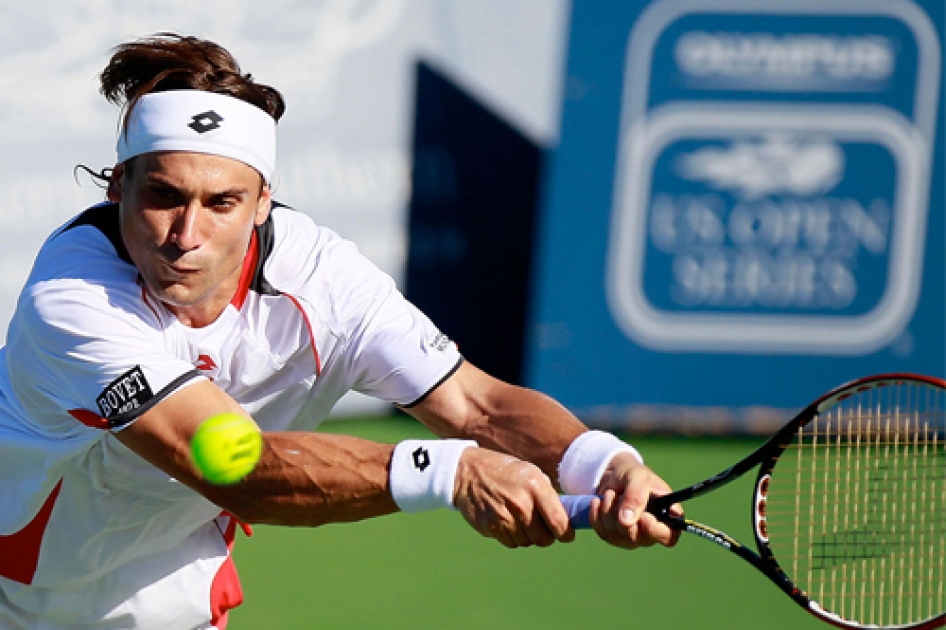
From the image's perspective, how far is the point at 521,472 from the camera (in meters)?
2.67

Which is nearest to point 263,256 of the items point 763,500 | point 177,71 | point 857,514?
point 177,71

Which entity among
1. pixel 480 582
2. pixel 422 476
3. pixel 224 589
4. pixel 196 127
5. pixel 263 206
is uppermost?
pixel 196 127

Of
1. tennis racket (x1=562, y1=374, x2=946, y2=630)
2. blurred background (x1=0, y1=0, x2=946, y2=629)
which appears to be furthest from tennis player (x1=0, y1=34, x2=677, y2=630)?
blurred background (x1=0, y1=0, x2=946, y2=629)

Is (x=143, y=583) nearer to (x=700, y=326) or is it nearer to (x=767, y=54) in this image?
(x=700, y=326)

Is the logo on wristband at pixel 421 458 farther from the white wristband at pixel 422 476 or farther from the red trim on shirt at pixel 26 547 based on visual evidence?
the red trim on shirt at pixel 26 547

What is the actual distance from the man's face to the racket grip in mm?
895

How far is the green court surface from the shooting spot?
4.75 meters

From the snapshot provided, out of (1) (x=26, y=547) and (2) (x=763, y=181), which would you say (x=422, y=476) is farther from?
(2) (x=763, y=181)

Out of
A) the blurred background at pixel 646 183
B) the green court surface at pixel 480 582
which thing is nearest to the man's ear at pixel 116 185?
the green court surface at pixel 480 582

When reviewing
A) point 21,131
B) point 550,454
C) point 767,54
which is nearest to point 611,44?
point 767,54

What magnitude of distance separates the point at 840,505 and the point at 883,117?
374 centimetres

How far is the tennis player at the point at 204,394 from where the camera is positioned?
2684mm

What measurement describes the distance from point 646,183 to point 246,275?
14.0 feet

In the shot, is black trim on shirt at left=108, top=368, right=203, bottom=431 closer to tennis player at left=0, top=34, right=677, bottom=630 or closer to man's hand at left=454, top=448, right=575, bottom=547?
tennis player at left=0, top=34, right=677, bottom=630
